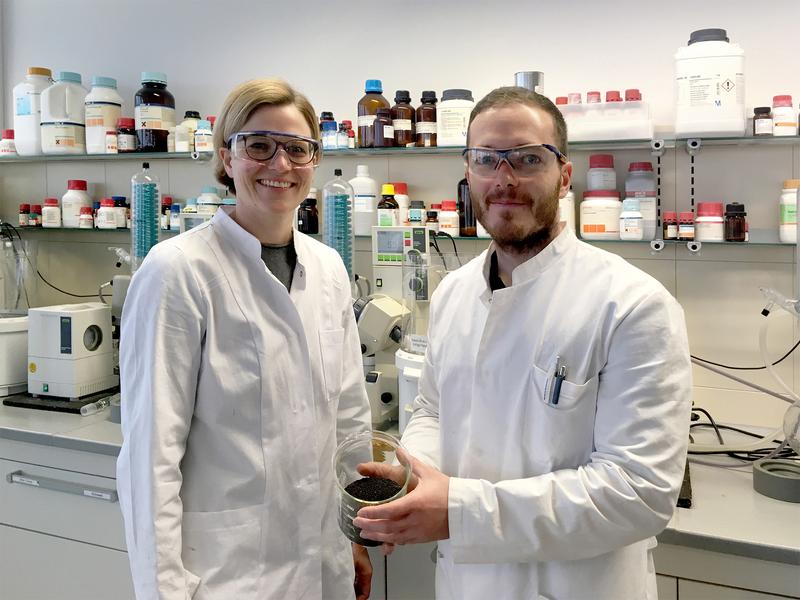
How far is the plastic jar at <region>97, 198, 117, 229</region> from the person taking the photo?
2.79 meters

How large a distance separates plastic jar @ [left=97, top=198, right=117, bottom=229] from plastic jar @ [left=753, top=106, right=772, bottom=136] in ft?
7.86

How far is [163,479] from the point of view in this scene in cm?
122

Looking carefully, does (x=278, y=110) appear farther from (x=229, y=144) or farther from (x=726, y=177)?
(x=726, y=177)

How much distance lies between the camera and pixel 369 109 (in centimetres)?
238

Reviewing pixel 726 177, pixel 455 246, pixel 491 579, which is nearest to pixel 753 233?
pixel 726 177

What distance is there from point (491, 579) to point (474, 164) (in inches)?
27.9

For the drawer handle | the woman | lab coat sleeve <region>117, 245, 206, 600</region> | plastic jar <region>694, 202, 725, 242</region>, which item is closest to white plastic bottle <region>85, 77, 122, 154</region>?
the drawer handle

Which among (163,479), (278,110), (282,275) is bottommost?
(163,479)

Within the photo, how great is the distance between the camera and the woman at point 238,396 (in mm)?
1229

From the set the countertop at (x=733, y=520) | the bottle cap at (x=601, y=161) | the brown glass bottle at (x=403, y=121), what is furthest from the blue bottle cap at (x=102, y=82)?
the bottle cap at (x=601, y=161)

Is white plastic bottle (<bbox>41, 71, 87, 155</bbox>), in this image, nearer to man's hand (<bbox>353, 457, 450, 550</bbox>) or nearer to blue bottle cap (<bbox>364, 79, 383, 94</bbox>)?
blue bottle cap (<bbox>364, 79, 383, 94</bbox>)

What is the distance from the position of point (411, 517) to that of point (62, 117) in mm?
Answer: 2505

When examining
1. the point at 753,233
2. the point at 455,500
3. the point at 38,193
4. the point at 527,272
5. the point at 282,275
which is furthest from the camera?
the point at 38,193

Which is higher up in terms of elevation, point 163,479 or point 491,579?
point 163,479
